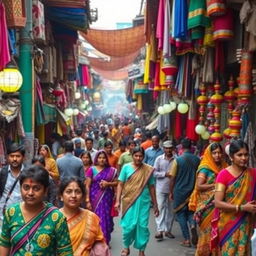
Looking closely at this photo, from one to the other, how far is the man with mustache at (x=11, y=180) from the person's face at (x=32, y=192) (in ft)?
6.52

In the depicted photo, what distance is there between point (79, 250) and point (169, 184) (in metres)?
4.53

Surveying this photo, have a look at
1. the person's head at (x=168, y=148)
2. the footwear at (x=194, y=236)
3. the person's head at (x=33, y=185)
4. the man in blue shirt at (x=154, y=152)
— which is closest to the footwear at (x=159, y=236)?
the footwear at (x=194, y=236)

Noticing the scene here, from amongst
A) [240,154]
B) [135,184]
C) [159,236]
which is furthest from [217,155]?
[159,236]

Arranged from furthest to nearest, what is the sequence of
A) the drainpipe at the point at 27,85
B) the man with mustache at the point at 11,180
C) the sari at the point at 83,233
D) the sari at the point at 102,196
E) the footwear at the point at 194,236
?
the drainpipe at the point at 27,85, the footwear at the point at 194,236, the sari at the point at 102,196, the man with mustache at the point at 11,180, the sari at the point at 83,233

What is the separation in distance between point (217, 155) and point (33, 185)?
134 inches

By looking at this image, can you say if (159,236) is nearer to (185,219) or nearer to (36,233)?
(185,219)

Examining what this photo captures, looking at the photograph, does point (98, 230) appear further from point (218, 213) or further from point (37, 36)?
point (37, 36)

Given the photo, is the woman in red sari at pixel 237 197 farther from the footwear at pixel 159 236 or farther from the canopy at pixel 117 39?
the canopy at pixel 117 39

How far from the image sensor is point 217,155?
6.04 meters

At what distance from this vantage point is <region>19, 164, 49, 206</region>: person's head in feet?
10.2

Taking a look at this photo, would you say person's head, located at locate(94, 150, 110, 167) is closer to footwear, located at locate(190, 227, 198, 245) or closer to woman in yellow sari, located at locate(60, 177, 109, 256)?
footwear, located at locate(190, 227, 198, 245)

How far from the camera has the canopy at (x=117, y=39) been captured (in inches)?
647

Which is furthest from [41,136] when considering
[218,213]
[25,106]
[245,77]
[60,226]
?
[60,226]

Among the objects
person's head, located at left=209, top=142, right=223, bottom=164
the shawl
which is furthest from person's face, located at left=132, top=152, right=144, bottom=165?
person's head, located at left=209, top=142, right=223, bottom=164
